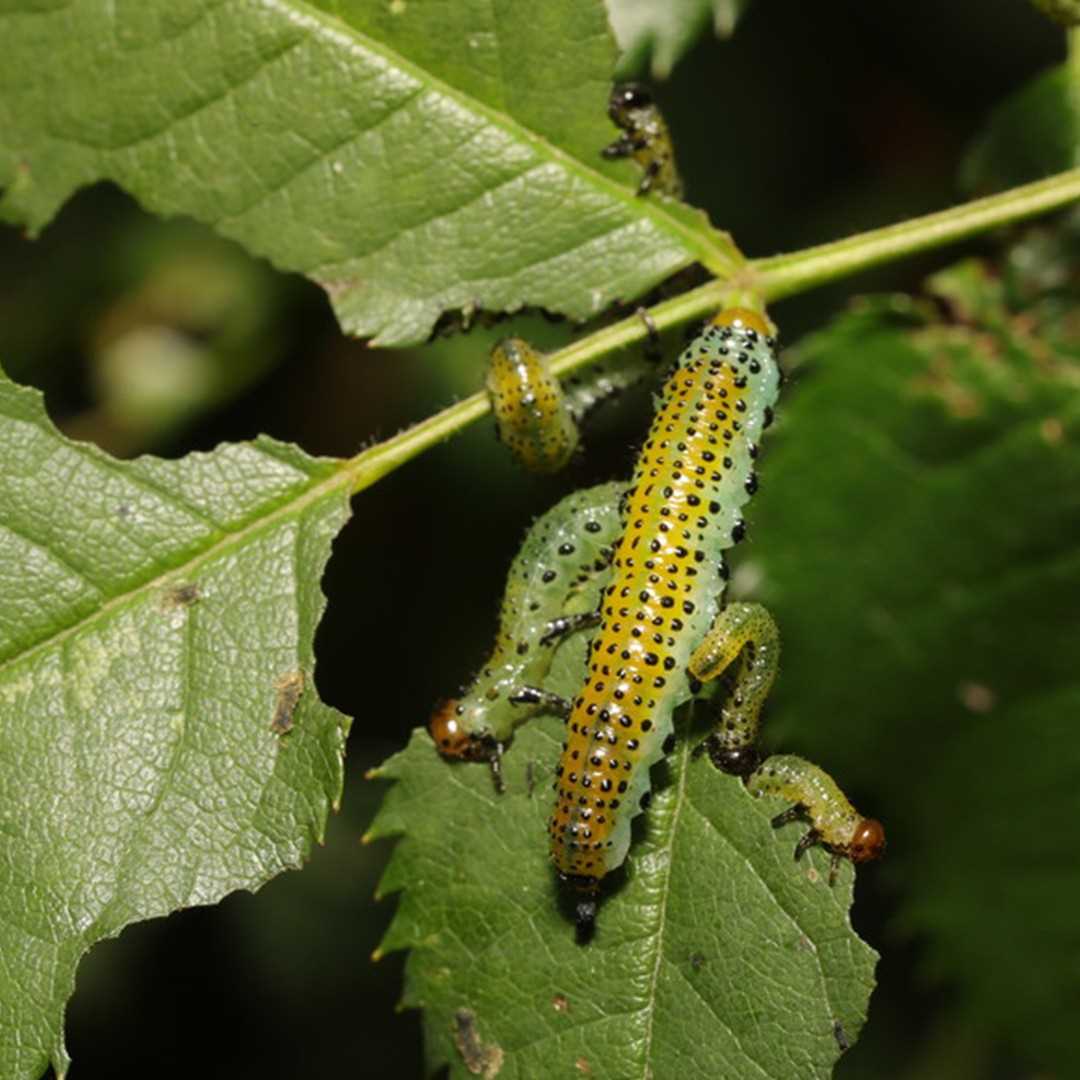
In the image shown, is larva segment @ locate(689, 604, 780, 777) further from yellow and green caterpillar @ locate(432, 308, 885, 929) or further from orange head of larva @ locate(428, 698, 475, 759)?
orange head of larva @ locate(428, 698, 475, 759)

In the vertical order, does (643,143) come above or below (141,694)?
above

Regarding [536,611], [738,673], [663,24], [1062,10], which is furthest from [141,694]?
[1062,10]

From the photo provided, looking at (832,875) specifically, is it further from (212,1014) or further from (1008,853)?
(212,1014)

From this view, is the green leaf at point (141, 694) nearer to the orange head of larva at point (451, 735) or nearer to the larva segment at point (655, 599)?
the orange head of larva at point (451, 735)

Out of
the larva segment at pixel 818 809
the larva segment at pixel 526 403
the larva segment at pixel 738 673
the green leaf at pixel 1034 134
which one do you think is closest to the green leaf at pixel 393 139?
the larva segment at pixel 526 403

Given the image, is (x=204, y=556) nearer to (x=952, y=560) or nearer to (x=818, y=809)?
(x=818, y=809)

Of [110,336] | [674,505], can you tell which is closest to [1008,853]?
[674,505]

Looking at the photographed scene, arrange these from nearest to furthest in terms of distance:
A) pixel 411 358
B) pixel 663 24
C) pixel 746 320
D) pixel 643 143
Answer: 1. pixel 746 320
2. pixel 643 143
3. pixel 663 24
4. pixel 411 358
